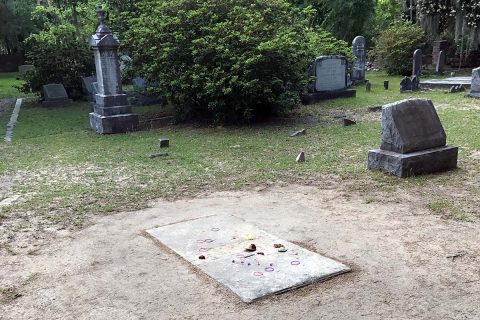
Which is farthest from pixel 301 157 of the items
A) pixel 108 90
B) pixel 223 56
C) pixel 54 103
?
pixel 54 103

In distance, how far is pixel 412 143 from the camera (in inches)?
253

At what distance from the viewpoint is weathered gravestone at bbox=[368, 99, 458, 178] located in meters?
6.37

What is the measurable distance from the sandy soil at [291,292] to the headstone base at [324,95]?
8.92 meters

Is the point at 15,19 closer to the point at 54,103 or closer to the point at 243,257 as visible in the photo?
the point at 54,103

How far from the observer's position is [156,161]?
319 inches

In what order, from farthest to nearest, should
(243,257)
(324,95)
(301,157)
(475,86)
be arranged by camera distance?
(324,95)
(475,86)
(301,157)
(243,257)

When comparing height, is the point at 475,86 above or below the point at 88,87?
below

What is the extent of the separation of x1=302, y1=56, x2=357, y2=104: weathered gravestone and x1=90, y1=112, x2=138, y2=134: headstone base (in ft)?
17.5

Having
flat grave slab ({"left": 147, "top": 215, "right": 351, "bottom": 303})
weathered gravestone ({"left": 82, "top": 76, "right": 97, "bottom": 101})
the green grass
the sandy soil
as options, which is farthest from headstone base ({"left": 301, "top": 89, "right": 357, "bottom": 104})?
flat grave slab ({"left": 147, "top": 215, "right": 351, "bottom": 303})

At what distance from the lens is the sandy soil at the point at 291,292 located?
3.33 meters

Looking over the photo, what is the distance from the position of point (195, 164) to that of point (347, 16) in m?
19.6

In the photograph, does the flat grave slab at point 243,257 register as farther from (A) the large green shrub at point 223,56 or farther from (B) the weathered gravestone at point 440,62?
(B) the weathered gravestone at point 440,62

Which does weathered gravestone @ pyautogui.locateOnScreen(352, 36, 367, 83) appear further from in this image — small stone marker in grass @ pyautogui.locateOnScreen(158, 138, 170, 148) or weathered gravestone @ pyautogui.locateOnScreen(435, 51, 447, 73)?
small stone marker in grass @ pyautogui.locateOnScreen(158, 138, 170, 148)

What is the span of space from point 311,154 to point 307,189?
1999mm
